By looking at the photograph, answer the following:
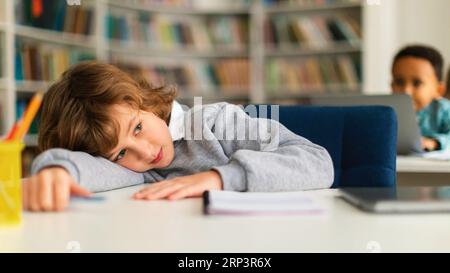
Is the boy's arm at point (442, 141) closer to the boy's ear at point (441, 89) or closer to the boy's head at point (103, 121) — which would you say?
the boy's ear at point (441, 89)

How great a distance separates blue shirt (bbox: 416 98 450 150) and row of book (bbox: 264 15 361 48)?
1352mm

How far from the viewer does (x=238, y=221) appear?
617 millimetres

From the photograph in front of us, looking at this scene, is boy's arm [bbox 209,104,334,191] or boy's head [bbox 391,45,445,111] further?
boy's head [bbox 391,45,445,111]

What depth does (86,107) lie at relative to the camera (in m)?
1.04

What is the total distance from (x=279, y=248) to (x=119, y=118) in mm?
610

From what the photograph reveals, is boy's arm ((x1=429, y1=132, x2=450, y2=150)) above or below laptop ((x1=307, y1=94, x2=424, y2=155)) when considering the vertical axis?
below

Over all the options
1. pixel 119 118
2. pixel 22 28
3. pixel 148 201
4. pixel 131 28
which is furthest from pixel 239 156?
pixel 131 28

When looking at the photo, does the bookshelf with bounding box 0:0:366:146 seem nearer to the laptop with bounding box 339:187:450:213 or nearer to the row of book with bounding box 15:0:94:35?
the row of book with bounding box 15:0:94:35

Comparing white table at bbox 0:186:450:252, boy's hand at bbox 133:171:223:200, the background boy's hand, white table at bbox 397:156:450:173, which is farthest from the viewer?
the background boy's hand

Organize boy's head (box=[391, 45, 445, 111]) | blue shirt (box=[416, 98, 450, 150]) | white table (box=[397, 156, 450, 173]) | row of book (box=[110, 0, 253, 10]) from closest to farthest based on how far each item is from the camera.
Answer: white table (box=[397, 156, 450, 173]) → blue shirt (box=[416, 98, 450, 150]) → boy's head (box=[391, 45, 445, 111]) → row of book (box=[110, 0, 253, 10])

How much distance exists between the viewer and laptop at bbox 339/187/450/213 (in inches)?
25.7

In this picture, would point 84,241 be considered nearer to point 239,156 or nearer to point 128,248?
point 128,248

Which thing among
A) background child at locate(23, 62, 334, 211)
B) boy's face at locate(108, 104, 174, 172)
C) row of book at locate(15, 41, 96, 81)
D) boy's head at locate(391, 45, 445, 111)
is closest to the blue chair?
background child at locate(23, 62, 334, 211)

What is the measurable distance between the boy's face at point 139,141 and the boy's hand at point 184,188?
220 mm
